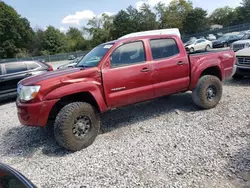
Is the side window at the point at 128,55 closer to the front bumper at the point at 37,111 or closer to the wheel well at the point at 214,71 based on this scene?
the front bumper at the point at 37,111

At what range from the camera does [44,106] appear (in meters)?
4.04

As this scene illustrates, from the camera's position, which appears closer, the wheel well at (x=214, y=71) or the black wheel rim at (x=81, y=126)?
the black wheel rim at (x=81, y=126)

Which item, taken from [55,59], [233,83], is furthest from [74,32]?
[233,83]

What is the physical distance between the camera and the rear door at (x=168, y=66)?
16.6ft

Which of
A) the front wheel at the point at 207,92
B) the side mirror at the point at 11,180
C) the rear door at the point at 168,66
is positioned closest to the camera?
the side mirror at the point at 11,180

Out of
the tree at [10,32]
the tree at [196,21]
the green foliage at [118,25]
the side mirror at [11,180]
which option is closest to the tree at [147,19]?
the green foliage at [118,25]

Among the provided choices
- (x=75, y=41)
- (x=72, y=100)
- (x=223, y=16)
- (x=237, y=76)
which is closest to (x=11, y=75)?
(x=72, y=100)

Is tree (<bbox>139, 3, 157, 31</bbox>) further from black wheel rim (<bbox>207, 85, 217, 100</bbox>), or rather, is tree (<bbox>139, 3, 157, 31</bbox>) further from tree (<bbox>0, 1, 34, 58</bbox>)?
black wheel rim (<bbox>207, 85, 217, 100</bbox>)

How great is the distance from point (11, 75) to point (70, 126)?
5997 millimetres

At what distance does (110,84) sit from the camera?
4508 millimetres

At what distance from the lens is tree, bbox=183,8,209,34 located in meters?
62.3

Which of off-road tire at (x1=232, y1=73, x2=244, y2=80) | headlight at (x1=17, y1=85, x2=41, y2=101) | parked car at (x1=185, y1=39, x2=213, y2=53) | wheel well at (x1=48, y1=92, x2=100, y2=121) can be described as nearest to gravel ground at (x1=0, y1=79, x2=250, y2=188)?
wheel well at (x1=48, y1=92, x2=100, y2=121)

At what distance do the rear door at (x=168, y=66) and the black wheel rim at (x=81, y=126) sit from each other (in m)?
1.56

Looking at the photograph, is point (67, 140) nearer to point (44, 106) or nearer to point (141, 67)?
point (44, 106)
